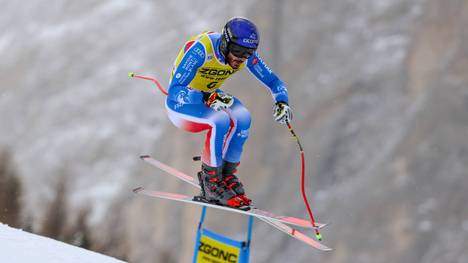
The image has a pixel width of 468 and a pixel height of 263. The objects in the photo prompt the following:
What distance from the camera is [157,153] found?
123ft

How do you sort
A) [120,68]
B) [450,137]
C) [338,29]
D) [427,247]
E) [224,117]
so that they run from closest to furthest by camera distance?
[224,117]
[427,247]
[450,137]
[338,29]
[120,68]

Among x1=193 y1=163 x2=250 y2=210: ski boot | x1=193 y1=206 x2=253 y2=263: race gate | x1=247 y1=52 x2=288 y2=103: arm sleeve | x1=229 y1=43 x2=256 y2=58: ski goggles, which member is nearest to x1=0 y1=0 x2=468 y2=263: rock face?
x1=247 y1=52 x2=288 y2=103: arm sleeve

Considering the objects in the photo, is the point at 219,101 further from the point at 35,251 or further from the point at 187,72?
the point at 35,251

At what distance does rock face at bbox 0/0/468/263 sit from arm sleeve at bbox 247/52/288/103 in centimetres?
2530

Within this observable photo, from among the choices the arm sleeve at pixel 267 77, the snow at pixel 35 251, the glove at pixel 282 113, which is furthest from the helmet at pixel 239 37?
the snow at pixel 35 251

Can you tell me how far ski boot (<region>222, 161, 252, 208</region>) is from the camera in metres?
6.90

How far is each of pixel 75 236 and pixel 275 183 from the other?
9898mm

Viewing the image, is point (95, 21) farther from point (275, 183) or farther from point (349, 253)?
point (349, 253)

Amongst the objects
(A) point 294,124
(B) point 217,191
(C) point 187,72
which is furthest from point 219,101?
(A) point 294,124

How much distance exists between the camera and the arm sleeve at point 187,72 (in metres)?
6.65

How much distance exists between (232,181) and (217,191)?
20 cm

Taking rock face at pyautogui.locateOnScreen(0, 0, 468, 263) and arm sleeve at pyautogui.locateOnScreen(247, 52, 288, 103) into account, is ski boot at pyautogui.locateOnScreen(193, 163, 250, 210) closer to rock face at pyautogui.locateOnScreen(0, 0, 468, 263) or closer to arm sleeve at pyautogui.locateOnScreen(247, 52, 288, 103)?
arm sleeve at pyautogui.locateOnScreen(247, 52, 288, 103)

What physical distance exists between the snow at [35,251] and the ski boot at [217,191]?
3.90ft

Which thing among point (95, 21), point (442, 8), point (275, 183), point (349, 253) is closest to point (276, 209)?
point (275, 183)
